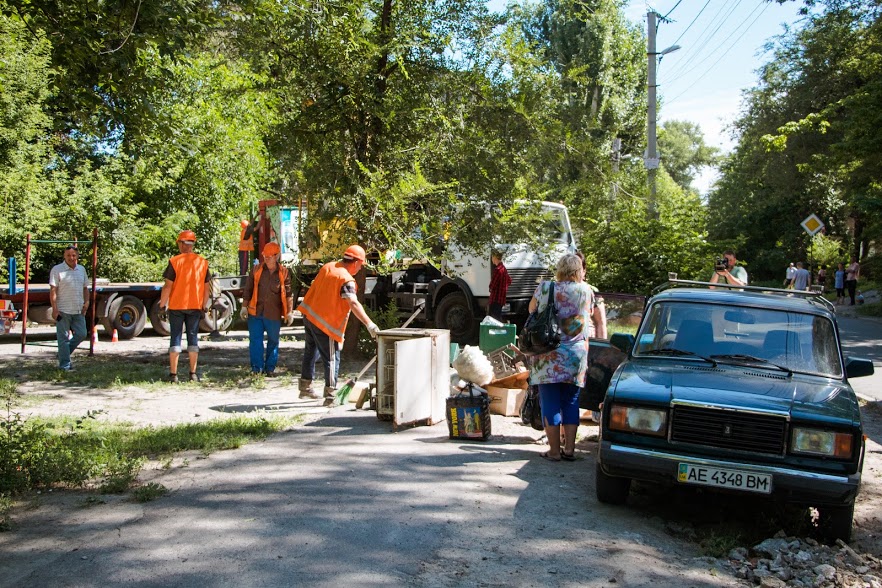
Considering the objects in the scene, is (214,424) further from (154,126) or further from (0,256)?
(0,256)

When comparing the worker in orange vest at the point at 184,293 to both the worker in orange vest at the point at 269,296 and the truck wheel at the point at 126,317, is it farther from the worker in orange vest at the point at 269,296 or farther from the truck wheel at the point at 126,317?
the truck wheel at the point at 126,317

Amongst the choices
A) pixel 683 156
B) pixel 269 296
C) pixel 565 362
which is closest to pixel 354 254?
pixel 269 296

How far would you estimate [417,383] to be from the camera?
27.3 ft

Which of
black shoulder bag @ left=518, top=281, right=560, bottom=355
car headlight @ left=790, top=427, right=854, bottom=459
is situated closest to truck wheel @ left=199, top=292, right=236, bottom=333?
black shoulder bag @ left=518, top=281, right=560, bottom=355

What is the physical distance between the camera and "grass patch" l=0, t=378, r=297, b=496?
5.84 metres

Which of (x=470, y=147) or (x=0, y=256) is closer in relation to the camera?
(x=470, y=147)

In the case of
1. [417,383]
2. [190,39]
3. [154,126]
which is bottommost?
[417,383]

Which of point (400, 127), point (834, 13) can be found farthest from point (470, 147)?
point (834, 13)

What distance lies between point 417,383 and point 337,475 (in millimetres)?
2048

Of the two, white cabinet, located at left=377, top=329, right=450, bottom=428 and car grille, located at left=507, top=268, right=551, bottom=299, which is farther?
car grille, located at left=507, top=268, right=551, bottom=299

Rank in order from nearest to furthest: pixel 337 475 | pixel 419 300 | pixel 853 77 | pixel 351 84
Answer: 1. pixel 337 475
2. pixel 351 84
3. pixel 419 300
4. pixel 853 77

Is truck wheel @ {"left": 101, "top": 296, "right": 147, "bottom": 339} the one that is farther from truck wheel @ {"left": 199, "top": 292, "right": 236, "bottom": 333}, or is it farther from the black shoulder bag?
the black shoulder bag

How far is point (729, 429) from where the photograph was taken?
5449 millimetres

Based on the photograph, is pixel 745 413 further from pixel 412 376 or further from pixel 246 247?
pixel 246 247
